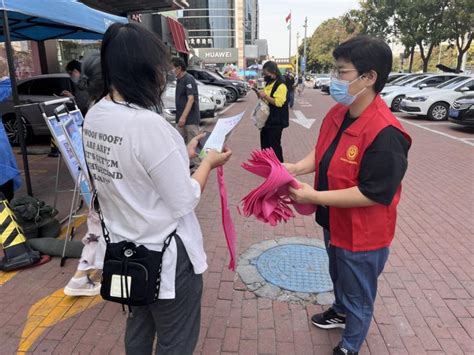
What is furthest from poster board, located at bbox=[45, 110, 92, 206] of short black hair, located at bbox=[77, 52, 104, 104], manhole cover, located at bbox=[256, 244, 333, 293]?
manhole cover, located at bbox=[256, 244, 333, 293]

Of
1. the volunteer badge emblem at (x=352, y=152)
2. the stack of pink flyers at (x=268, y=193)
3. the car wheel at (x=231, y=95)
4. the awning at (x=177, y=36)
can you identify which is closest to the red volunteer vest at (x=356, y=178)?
the volunteer badge emblem at (x=352, y=152)

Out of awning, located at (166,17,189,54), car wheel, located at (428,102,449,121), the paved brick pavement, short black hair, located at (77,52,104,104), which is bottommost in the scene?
the paved brick pavement

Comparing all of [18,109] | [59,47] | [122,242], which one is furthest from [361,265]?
[59,47]

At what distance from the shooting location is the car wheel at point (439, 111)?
1374cm

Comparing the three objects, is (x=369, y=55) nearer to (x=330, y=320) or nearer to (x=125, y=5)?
(x=330, y=320)

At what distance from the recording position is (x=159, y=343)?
1725 millimetres

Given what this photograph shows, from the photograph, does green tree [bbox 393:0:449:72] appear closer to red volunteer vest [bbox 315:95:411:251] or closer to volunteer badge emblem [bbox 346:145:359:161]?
red volunteer vest [bbox 315:95:411:251]

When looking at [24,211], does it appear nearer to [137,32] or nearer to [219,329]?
[219,329]

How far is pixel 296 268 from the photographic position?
3570mm

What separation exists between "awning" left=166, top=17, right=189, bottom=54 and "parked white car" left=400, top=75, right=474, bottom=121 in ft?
43.2

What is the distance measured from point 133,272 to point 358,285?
128cm

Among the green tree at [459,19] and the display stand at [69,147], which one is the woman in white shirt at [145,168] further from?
the green tree at [459,19]

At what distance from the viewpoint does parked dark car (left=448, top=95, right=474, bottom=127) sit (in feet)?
35.7

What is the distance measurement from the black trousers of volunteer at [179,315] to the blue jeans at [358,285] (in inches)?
34.9
